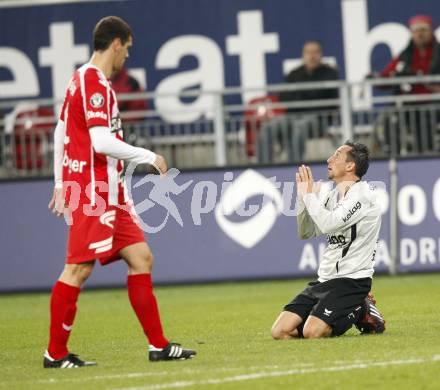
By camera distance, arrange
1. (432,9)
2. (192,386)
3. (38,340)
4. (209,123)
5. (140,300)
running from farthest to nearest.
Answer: (432,9) < (209,123) < (38,340) < (140,300) < (192,386)

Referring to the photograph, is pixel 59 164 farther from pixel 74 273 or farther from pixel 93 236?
pixel 74 273

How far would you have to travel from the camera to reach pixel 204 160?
17.4 metres

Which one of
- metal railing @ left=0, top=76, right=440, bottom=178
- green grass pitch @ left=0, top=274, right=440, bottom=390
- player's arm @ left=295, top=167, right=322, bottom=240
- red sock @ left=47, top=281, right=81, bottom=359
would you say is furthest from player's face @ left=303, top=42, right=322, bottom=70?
red sock @ left=47, top=281, right=81, bottom=359

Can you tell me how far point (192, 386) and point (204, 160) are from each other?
10402 millimetres

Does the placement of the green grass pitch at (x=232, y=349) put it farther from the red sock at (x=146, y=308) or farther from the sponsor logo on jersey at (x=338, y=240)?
the sponsor logo on jersey at (x=338, y=240)

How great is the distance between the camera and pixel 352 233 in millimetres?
9609

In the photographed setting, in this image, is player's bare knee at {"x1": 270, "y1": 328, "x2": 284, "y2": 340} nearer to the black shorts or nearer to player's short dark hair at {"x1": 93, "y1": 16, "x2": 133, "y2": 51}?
the black shorts

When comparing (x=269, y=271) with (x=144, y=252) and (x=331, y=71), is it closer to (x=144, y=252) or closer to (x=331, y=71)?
(x=331, y=71)

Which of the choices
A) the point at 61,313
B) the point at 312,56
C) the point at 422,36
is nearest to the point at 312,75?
the point at 312,56

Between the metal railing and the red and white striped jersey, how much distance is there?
26.7 feet

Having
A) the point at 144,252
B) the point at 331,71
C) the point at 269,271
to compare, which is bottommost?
the point at 269,271

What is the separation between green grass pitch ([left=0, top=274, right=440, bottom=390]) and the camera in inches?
288

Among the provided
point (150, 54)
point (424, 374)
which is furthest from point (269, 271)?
point (424, 374)

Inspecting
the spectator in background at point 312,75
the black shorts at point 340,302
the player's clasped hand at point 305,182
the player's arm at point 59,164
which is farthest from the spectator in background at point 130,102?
the player's arm at point 59,164
